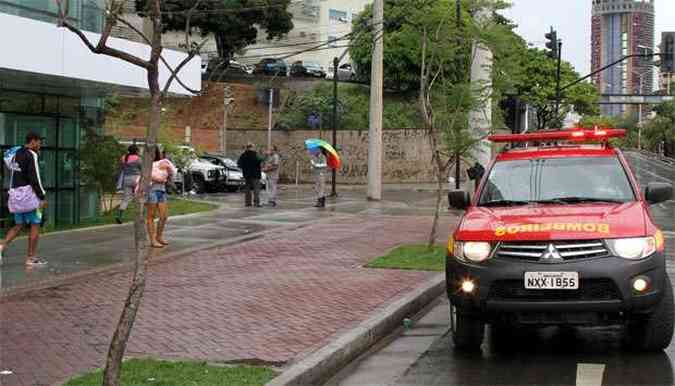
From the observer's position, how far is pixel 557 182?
27.6 ft

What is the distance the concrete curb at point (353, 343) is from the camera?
21.8ft

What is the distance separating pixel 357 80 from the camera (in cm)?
5825

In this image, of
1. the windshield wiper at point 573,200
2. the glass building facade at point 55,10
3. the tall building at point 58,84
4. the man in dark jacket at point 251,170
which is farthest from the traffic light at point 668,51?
the windshield wiper at point 573,200

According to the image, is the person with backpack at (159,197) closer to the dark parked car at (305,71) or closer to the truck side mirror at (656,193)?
the truck side mirror at (656,193)

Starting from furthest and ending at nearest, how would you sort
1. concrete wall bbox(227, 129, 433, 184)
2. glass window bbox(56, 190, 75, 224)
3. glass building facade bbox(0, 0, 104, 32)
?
concrete wall bbox(227, 129, 433, 184), glass window bbox(56, 190, 75, 224), glass building facade bbox(0, 0, 104, 32)

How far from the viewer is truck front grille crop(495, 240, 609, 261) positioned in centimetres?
711

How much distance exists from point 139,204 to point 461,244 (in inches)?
122

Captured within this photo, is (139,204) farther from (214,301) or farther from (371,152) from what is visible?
(371,152)

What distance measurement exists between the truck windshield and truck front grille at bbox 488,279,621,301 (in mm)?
1172

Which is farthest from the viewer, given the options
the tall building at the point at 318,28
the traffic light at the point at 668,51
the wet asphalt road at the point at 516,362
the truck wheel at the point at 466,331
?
the tall building at the point at 318,28

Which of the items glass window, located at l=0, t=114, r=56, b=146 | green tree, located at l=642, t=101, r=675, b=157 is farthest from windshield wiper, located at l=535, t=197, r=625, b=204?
green tree, located at l=642, t=101, r=675, b=157

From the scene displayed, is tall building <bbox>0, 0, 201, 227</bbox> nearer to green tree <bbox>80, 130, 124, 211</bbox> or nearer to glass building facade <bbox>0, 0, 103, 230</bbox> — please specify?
glass building facade <bbox>0, 0, 103, 230</bbox>

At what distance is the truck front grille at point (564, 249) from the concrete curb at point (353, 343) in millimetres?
1686

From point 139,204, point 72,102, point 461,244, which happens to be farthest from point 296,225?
point 139,204
